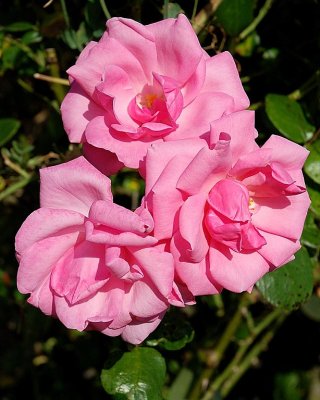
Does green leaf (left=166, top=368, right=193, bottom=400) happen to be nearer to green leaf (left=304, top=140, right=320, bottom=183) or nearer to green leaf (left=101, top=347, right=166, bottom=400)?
green leaf (left=101, top=347, right=166, bottom=400)

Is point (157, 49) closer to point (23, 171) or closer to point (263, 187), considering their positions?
point (263, 187)

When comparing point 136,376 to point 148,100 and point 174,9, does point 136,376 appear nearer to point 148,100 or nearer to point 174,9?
point 148,100

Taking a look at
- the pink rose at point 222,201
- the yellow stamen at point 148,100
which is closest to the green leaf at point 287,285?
the pink rose at point 222,201

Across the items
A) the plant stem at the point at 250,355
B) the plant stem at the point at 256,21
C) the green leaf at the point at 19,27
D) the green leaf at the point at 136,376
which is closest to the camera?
the green leaf at the point at 136,376

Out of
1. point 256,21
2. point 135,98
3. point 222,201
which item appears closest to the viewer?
point 222,201

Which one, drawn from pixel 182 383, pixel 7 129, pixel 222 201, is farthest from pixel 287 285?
pixel 182 383

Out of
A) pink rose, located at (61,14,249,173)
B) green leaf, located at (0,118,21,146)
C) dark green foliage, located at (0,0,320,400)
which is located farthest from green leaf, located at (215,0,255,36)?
green leaf, located at (0,118,21,146)

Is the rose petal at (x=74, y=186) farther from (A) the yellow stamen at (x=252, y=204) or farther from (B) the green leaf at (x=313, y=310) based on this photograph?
(B) the green leaf at (x=313, y=310)
